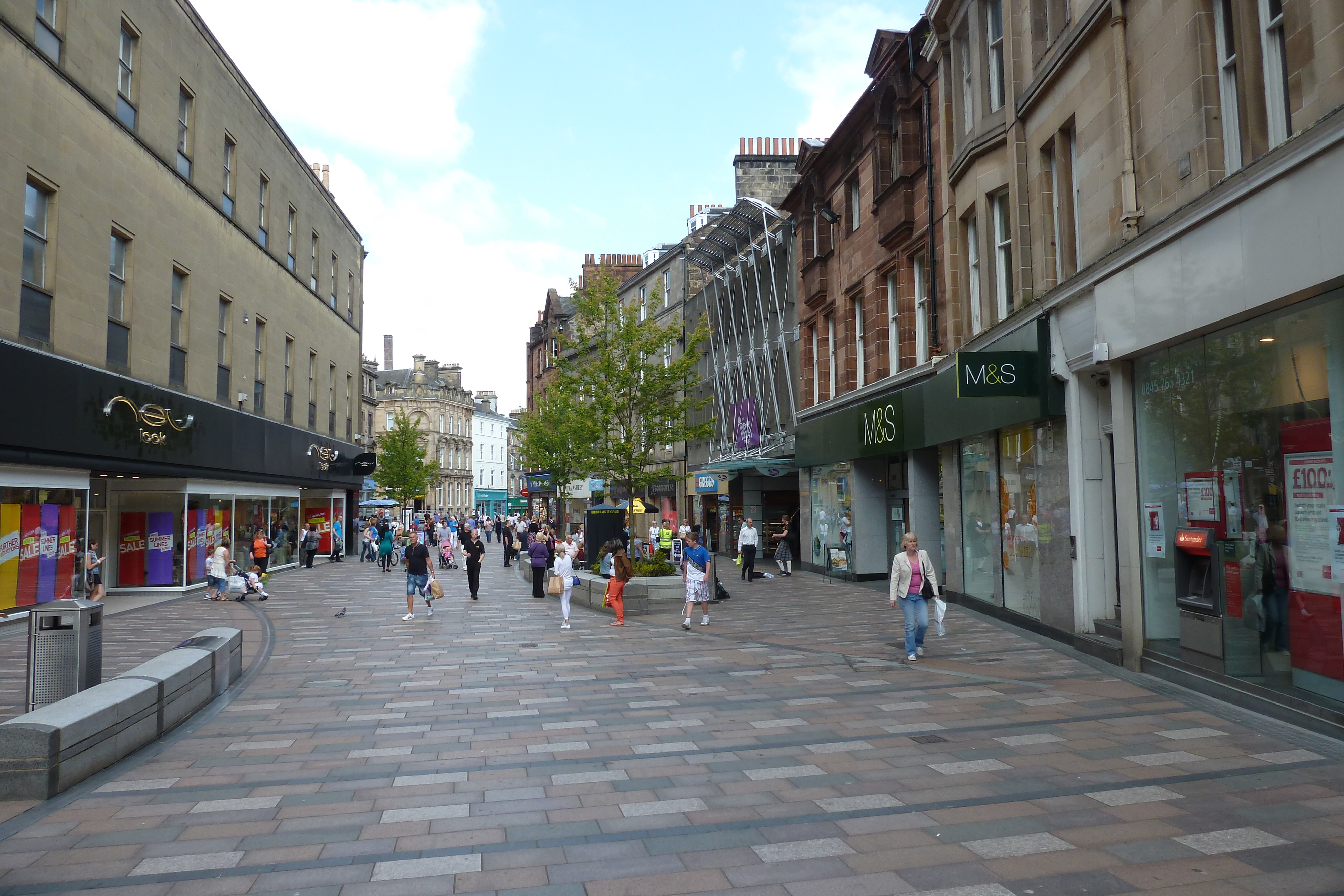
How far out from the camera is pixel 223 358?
82.4 ft

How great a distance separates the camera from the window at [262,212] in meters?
27.8

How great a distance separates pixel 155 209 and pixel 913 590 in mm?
18262

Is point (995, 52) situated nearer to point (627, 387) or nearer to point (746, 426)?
point (627, 387)

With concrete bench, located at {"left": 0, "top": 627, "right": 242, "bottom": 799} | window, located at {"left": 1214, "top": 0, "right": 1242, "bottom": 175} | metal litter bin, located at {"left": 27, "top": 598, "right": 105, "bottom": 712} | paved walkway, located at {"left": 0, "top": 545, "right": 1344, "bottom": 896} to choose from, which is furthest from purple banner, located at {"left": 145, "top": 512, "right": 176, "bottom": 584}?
window, located at {"left": 1214, "top": 0, "right": 1242, "bottom": 175}

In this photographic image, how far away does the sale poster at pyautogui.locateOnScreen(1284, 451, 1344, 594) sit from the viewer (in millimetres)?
7391

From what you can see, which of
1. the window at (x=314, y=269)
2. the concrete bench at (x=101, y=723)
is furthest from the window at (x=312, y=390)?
the concrete bench at (x=101, y=723)

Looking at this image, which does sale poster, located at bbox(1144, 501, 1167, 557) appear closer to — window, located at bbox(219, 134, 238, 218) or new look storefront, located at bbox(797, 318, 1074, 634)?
new look storefront, located at bbox(797, 318, 1074, 634)

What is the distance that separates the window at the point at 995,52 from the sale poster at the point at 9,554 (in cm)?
1734

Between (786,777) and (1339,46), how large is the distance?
683 centimetres

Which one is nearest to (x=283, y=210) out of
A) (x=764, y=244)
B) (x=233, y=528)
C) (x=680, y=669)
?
(x=233, y=528)

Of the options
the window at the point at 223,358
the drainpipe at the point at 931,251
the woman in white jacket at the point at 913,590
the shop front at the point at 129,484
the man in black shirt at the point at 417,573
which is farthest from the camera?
the window at the point at 223,358

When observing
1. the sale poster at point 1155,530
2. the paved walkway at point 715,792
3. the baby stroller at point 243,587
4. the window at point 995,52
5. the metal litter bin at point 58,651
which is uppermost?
the window at point 995,52

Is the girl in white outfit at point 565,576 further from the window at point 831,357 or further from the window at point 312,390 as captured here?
the window at point 312,390

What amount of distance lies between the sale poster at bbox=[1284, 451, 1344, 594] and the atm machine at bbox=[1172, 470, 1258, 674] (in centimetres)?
76
